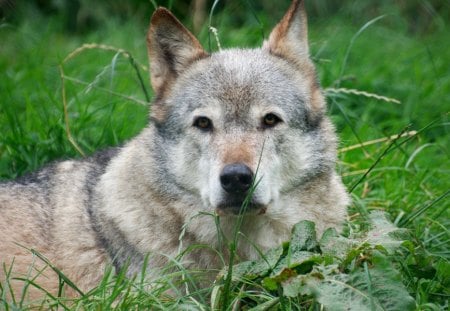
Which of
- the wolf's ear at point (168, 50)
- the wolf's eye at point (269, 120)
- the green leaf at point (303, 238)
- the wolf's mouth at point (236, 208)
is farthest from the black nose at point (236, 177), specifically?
the wolf's ear at point (168, 50)

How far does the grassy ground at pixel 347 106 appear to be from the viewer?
223 inches

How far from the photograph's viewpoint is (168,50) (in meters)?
5.16

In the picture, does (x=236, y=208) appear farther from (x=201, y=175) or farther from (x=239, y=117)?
(x=239, y=117)

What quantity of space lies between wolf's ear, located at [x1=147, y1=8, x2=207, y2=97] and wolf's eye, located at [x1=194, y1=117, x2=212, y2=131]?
48 cm

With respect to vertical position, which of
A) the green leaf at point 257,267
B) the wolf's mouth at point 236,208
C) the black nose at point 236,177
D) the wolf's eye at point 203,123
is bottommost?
the green leaf at point 257,267

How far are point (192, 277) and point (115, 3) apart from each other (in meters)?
7.32

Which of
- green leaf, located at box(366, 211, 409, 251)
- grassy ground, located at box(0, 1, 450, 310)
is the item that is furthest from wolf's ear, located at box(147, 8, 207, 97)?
green leaf, located at box(366, 211, 409, 251)

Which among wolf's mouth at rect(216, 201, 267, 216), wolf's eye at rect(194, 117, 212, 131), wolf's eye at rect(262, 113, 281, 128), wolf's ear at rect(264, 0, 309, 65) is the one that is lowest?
wolf's mouth at rect(216, 201, 267, 216)

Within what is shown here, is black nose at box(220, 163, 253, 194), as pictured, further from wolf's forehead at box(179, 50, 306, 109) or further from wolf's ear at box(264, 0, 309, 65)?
wolf's ear at box(264, 0, 309, 65)

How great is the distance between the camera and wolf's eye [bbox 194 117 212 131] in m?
4.77

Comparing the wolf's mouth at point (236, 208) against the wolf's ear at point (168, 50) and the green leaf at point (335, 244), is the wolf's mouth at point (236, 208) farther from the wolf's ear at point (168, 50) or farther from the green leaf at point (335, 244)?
the wolf's ear at point (168, 50)

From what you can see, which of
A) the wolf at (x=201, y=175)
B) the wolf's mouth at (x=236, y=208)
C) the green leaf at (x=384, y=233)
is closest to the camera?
the green leaf at (x=384, y=233)

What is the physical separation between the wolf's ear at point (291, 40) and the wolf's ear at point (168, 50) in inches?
18.2

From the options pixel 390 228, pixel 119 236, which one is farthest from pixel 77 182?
pixel 390 228
